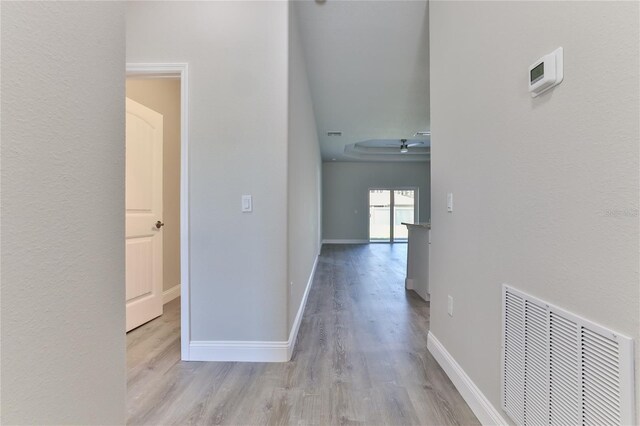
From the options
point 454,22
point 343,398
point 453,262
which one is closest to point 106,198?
point 343,398

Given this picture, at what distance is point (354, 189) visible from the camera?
10672mm

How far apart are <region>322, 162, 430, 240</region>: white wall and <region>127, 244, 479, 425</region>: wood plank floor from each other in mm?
7523

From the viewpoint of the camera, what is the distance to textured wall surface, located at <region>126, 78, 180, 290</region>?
352 cm

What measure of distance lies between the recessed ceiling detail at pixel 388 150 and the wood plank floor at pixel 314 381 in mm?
5964

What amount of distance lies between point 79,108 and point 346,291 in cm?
382

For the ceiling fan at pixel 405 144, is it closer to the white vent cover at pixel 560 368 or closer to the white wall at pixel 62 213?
the white vent cover at pixel 560 368

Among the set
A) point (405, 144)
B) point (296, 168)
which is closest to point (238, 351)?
point (296, 168)

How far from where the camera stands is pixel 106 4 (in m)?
0.82

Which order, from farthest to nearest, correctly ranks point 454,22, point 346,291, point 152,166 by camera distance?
point 346,291
point 152,166
point 454,22

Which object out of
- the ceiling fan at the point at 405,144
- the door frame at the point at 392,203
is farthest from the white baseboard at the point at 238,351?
the door frame at the point at 392,203

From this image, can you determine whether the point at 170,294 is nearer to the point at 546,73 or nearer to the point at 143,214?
the point at 143,214

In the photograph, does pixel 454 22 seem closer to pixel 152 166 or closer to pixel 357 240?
pixel 152 166

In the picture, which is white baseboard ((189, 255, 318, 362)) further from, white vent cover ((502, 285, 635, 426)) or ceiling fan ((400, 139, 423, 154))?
ceiling fan ((400, 139, 423, 154))

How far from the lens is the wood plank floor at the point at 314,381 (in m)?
1.61
